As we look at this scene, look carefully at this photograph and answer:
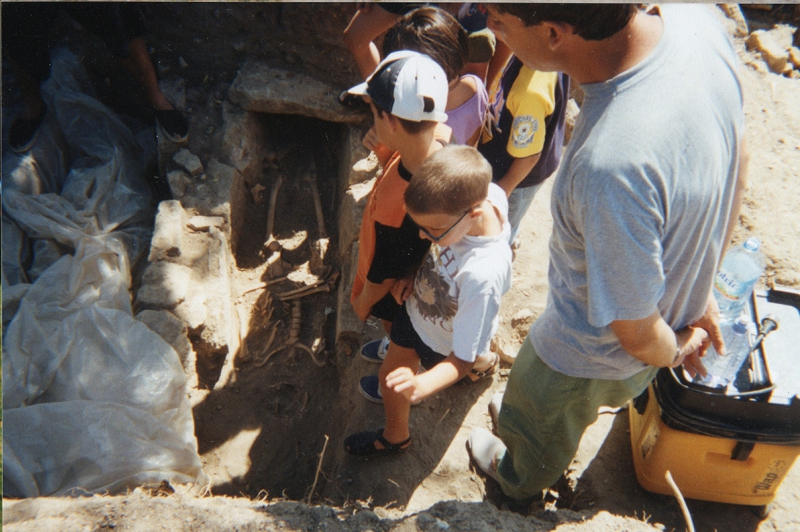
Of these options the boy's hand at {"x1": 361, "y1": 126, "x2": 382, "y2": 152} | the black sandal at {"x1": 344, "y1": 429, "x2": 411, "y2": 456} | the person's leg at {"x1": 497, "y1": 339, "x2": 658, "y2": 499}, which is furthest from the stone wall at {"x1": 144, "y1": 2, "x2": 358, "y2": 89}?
the person's leg at {"x1": 497, "y1": 339, "x2": 658, "y2": 499}

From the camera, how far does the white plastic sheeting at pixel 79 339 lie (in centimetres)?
226

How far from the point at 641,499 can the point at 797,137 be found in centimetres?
387

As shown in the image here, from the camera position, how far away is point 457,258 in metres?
2.02

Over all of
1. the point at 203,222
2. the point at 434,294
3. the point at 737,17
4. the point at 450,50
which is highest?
the point at 737,17

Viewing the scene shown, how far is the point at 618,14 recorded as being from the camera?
131 centimetres

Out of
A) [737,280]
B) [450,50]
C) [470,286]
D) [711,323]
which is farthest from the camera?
[450,50]

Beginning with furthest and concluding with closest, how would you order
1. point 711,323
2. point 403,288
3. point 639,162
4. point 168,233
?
1. point 168,233
2. point 403,288
3. point 711,323
4. point 639,162

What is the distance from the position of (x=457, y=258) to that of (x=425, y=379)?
51cm

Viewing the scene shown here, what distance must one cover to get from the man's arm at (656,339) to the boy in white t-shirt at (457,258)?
1.76 ft

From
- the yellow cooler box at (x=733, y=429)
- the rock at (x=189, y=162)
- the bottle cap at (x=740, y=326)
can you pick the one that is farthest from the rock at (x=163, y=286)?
the bottle cap at (x=740, y=326)

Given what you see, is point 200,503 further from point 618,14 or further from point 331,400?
point 618,14

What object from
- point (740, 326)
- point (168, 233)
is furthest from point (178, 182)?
point (740, 326)

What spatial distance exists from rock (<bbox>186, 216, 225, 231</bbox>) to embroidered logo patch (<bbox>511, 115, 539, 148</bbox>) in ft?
7.70

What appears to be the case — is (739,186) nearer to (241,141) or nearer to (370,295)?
(370,295)
